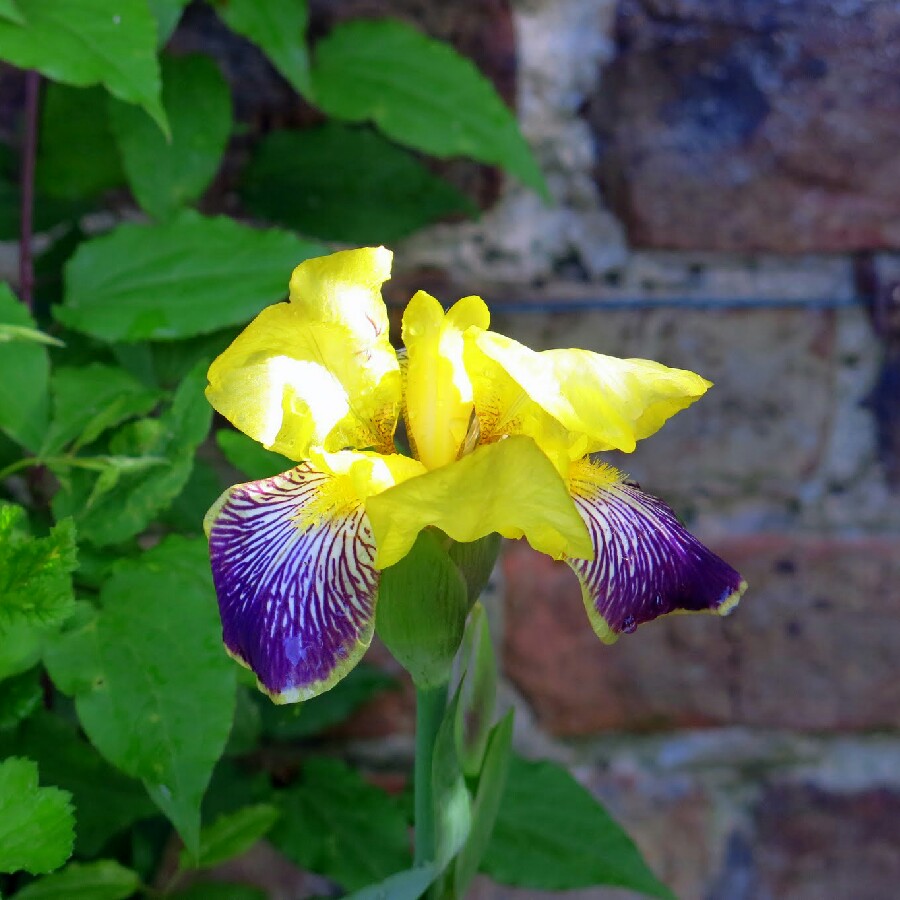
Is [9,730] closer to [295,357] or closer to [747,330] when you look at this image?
[295,357]

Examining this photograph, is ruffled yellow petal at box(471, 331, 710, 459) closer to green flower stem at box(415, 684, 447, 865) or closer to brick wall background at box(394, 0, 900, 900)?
green flower stem at box(415, 684, 447, 865)

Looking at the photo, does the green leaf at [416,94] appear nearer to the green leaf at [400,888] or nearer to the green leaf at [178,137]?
the green leaf at [178,137]

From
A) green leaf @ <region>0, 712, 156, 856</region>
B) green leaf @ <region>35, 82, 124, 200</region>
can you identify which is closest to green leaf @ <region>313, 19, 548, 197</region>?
green leaf @ <region>35, 82, 124, 200</region>

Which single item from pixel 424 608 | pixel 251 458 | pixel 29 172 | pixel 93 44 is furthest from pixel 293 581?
pixel 29 172

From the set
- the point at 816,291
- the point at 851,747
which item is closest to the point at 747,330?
the point at 816,291

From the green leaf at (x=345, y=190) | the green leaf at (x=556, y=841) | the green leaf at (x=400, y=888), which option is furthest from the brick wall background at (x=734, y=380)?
the green leaf at (x=400, y=888)
